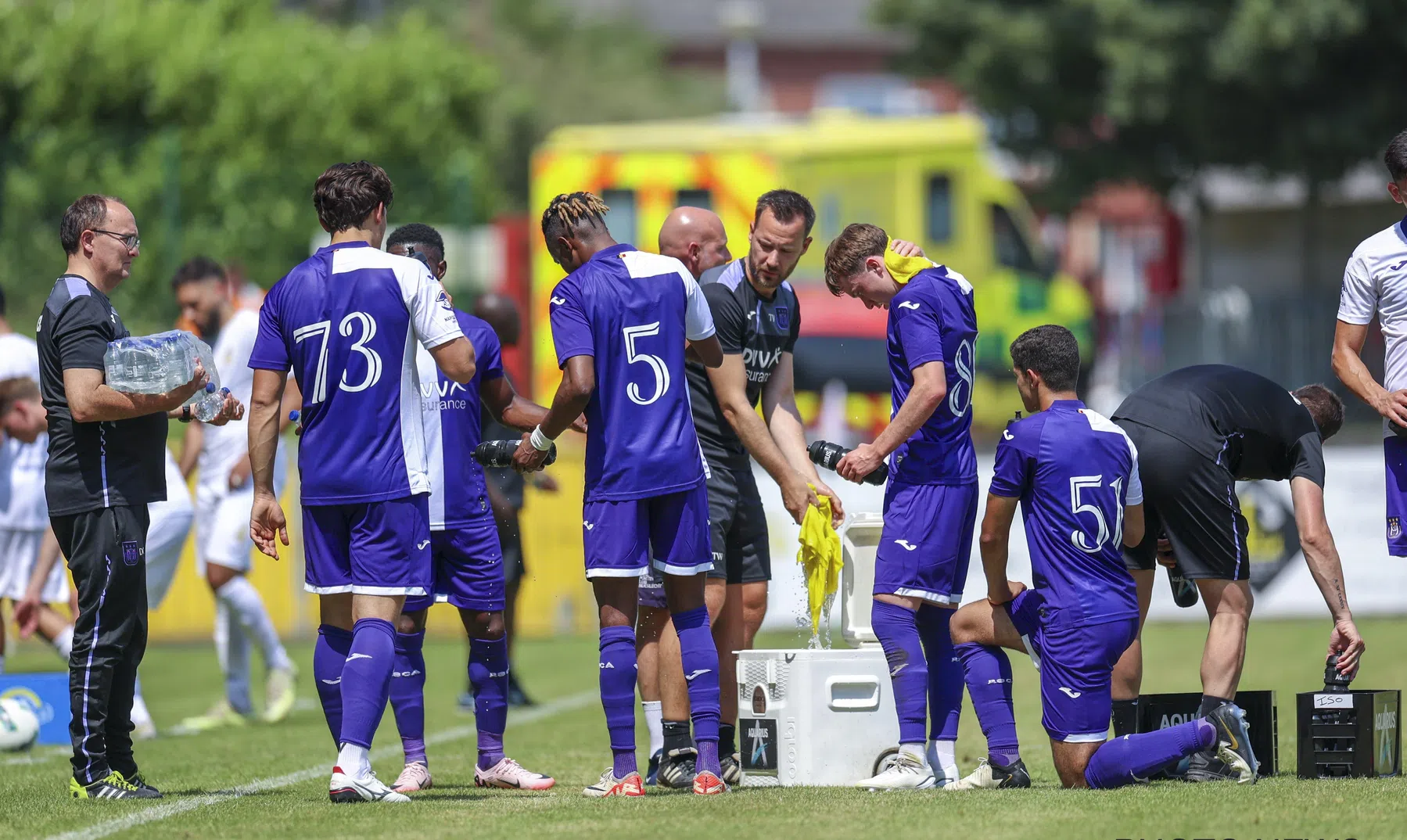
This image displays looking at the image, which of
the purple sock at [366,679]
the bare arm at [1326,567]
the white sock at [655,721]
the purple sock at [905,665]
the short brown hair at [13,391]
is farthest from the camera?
the short brown hair at [13,391]

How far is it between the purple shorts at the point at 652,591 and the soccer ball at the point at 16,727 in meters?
4.10

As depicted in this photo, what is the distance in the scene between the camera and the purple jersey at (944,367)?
7.32 metres

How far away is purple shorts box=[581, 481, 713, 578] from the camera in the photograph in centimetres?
704

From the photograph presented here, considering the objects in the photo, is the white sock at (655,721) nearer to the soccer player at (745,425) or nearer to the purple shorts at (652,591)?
the soccer player at (745,425)

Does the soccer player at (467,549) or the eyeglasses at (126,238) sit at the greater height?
the eyeglasses at (126,238)

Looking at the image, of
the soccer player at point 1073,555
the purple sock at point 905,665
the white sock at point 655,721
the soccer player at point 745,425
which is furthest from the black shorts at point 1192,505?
the white sock at point 655,721

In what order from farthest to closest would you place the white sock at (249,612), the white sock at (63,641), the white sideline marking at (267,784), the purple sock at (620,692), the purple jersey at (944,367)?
1. the white sock at (249,612)
2. the white sock at (63,641)
3. the purple jersey at (944,367)
4. the purple sock at (620,692)
5. the white sideline marking at (267,784)

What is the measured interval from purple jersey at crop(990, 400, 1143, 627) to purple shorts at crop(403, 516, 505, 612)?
2.13 m

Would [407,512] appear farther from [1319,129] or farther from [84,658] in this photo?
[1319,129]

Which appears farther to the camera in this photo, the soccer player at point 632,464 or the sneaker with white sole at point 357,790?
the soccer player at point 632,464

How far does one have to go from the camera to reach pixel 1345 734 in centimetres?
748

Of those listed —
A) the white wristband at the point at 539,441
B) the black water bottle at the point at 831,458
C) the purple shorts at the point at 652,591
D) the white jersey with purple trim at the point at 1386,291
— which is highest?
the white jersey with purple trim at the point at 1386,291

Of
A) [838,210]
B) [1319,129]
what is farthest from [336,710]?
[1319,129]

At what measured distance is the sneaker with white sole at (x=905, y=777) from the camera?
7.16 m
